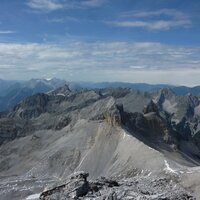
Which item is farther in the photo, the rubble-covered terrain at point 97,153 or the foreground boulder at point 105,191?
the rubble-covered terrain at point 97,153

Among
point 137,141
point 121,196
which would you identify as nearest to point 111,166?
point 137,141

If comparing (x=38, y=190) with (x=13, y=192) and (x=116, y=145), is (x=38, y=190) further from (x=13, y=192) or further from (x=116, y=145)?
(x=116, y=145)

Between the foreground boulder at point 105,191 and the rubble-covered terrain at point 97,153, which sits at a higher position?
the foreground boulder at point 105,191

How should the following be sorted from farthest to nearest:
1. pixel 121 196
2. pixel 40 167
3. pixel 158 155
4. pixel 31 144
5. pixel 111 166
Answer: pixel 31 144 → pixel 40 167 → pixel 111 166 → pixel 158 155 → pixel 121 196

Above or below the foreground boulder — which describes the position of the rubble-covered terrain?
below

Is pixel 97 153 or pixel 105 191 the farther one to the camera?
pixel 97 153

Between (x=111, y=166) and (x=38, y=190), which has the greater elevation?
(x=111, y=166)

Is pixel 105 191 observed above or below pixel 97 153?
above

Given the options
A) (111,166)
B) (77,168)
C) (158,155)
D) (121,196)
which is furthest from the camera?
(77,168)

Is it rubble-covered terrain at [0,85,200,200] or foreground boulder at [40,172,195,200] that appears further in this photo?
rubble-covered terrain at [0,85,200,200]

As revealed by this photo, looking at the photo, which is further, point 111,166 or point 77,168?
point 77,168

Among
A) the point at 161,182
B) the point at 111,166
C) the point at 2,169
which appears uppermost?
the point at 161,182
